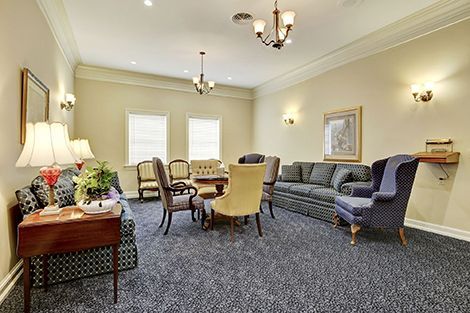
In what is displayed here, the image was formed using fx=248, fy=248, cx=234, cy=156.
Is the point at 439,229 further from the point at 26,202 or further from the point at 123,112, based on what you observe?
the point at 123,112

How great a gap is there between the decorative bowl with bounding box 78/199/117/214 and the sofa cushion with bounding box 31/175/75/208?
602 millimetres

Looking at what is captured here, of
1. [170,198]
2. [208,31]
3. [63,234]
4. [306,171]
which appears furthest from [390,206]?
[208,31]

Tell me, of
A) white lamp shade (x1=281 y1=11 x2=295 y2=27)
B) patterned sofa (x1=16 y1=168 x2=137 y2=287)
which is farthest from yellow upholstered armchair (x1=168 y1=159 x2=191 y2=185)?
white lamp shade (x1=281 y1=11 x2=295 y2=27)

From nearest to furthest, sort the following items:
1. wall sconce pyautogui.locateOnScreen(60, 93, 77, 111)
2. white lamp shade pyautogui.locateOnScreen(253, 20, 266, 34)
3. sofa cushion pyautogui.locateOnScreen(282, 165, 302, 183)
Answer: white lamp shade pyautogui.locateOnScreen(253, 20, 266, 34)
wall sconce pyautogui.locateOnScreen(60, 93, 77, 111)
sofa cushion pyautogui.locateOnScreen(282, 165, 302, 183)

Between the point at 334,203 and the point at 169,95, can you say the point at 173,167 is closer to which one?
the point at 169,95

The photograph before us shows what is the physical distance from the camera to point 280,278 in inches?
92.8

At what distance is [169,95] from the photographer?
684cm

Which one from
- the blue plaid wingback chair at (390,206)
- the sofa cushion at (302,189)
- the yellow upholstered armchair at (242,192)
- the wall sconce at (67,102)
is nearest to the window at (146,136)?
the wall sconce at (67,102)

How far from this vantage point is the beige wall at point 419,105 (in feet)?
11.2

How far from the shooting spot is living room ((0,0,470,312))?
214 centimetres

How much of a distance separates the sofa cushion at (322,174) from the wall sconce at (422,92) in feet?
5.98

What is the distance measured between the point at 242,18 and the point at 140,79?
375 cm

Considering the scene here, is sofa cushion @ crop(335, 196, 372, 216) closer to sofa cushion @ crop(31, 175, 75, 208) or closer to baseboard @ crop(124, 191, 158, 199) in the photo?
sofa cushion @ crop(31, 175, 75, 208)

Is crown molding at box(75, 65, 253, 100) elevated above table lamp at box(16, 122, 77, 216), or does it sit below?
above
